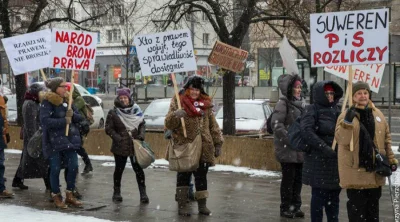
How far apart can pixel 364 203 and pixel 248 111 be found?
34.7 ft

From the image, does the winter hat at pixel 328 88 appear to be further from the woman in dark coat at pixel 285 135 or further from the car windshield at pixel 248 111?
the car windshield at pixel 248 111

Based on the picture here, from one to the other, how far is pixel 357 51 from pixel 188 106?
2228 mm

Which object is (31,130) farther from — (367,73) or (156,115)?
(156,115)

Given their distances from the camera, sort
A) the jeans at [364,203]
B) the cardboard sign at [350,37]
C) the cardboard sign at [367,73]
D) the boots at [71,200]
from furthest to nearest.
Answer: the cardboard sign at [367,73]
the boots at [71,200]
the cardboard sign at [350,37]
the jeans at [364,203]

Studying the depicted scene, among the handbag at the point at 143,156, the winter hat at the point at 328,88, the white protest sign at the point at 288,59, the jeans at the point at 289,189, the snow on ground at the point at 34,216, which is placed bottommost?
the snow on ground at the point at 34,216

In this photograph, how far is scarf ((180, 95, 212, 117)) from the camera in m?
9.09

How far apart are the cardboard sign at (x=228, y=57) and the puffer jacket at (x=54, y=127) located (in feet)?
14.4

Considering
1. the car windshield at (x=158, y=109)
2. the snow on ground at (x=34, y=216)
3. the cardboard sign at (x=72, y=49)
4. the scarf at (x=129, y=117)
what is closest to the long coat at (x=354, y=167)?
the snow on ground at (x=34, y=216)

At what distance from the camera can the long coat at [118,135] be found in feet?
33.7

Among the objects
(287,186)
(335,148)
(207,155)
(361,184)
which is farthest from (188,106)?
(361,184)

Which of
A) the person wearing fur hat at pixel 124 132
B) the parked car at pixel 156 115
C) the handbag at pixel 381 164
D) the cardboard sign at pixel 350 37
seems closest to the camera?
the handbag at pixel 381 164

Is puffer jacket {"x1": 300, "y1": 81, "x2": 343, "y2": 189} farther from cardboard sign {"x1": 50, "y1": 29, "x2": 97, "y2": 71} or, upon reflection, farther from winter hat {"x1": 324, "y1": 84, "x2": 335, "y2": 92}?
cardboard sign {"x1": 50, "y1": 29, "x2": 97, "y2": 71}

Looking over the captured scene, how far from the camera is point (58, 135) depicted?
9.60 m

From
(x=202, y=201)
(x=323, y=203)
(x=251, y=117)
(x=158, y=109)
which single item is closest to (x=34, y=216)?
(x=202, y=201)
